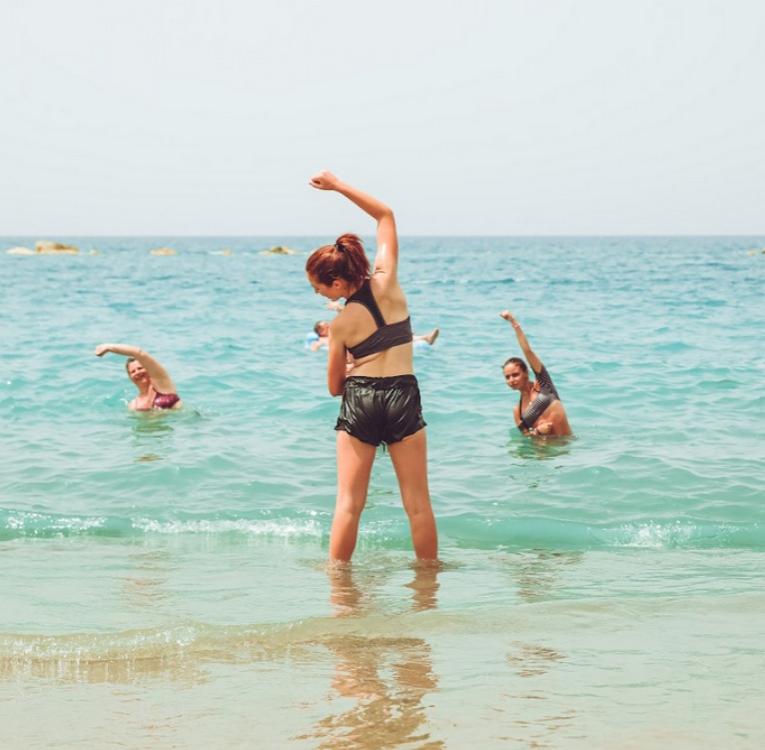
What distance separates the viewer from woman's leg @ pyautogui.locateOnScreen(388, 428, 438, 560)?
6074 mm

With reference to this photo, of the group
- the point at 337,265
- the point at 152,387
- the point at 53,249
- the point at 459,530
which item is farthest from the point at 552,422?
the point at 53,249

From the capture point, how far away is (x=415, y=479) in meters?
6.17

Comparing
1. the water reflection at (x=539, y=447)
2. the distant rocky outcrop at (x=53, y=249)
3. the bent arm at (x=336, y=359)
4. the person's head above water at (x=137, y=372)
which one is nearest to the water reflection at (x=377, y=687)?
the bent arm at (x=336, y=359)

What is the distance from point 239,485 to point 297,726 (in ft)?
20.5

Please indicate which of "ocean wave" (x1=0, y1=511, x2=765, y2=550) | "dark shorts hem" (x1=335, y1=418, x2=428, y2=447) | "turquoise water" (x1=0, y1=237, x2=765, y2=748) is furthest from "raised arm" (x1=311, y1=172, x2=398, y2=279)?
"ocean wave" (x1=0, y1=511, x2=765, y2=550)

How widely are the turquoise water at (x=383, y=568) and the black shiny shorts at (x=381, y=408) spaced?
3.02 ft

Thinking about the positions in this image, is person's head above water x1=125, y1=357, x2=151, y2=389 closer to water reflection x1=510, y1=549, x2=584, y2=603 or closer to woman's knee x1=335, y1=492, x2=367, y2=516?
water reflection x1=510, y1=549, x2=584, y2=603

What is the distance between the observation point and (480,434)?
41.3 feet

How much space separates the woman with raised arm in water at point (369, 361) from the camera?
5.64 m

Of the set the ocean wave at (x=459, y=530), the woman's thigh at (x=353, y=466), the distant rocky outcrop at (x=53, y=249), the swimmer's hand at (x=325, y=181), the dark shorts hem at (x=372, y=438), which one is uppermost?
the distant rocky outcrop at (x=53, y=249)

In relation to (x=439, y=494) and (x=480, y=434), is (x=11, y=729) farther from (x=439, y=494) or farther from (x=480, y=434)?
(x=480, y=434)

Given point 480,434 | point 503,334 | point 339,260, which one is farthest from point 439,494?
point 503,334

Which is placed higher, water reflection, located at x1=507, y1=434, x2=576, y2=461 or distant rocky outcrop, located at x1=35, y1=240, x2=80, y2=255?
distant rocky outcrop, located at x1=35, y1=240, x2=80, y2=255

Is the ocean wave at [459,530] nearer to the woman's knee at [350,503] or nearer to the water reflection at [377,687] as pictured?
the woman's knee at [350,503]
